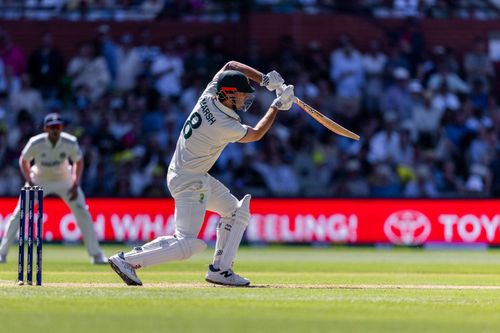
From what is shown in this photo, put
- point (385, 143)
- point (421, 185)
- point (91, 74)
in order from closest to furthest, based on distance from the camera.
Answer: point (421, 185)
point (385, 143)
point (91, 74)

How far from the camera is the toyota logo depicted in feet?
→ 63.5

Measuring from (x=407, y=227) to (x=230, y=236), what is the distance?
919 cm

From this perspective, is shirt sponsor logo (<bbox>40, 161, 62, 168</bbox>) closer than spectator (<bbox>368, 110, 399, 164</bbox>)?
Yes

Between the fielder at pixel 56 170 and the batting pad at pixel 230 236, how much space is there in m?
4.19

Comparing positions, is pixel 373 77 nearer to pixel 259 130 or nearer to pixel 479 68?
pixel 479 68

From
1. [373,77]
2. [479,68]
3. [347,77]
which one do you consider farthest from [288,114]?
[479,68]

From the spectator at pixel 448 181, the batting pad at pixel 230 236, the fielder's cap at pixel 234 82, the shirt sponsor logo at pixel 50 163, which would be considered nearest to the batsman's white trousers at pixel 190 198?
the batting pad at pixel 230 236

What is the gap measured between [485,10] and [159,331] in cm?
1837

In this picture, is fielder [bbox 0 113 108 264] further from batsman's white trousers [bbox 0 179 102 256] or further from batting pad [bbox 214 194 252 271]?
batting pad [bbox 214 194 252 271]

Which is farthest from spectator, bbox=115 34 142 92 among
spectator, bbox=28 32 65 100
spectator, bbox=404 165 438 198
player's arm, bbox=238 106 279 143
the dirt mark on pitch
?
player's arm, bbox=238 106 279 143

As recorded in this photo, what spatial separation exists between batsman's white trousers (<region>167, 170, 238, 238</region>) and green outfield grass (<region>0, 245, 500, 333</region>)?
53cm

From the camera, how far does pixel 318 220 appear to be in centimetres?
1948

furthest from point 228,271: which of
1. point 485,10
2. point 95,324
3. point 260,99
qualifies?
point 485,10

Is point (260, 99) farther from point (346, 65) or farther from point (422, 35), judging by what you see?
point (422, 35)
